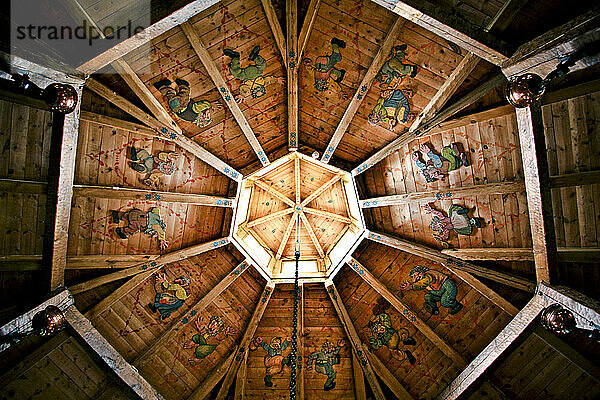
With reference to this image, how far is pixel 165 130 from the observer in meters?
8.76

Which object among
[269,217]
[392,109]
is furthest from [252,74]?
[269,217]

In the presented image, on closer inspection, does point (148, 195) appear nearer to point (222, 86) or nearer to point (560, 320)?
point (222, 86)

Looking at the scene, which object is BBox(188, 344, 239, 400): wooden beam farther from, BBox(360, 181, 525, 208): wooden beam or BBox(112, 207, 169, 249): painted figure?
BBox(360, 181, 525, 208): wooden beam

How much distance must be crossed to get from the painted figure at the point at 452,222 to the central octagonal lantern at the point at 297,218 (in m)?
2.16

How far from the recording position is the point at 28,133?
22.1ft

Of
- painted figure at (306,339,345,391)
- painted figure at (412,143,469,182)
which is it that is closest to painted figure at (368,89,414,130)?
painted figure at (412,143,469,182)

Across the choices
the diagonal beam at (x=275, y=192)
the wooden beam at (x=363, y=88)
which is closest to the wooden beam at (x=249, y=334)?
the diagonal beam at (x=275, y=192)

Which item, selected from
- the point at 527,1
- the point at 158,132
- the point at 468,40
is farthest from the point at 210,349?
the point at 527,1

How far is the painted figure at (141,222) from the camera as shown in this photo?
916 cm

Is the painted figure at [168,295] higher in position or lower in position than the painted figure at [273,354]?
higher

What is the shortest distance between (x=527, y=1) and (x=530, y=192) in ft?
9.80

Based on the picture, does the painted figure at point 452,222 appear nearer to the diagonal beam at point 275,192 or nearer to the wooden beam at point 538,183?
the wooden beam at point 538,183

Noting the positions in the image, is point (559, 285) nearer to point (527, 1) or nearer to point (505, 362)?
point (505, 362)

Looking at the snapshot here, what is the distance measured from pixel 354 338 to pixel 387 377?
1.20m
